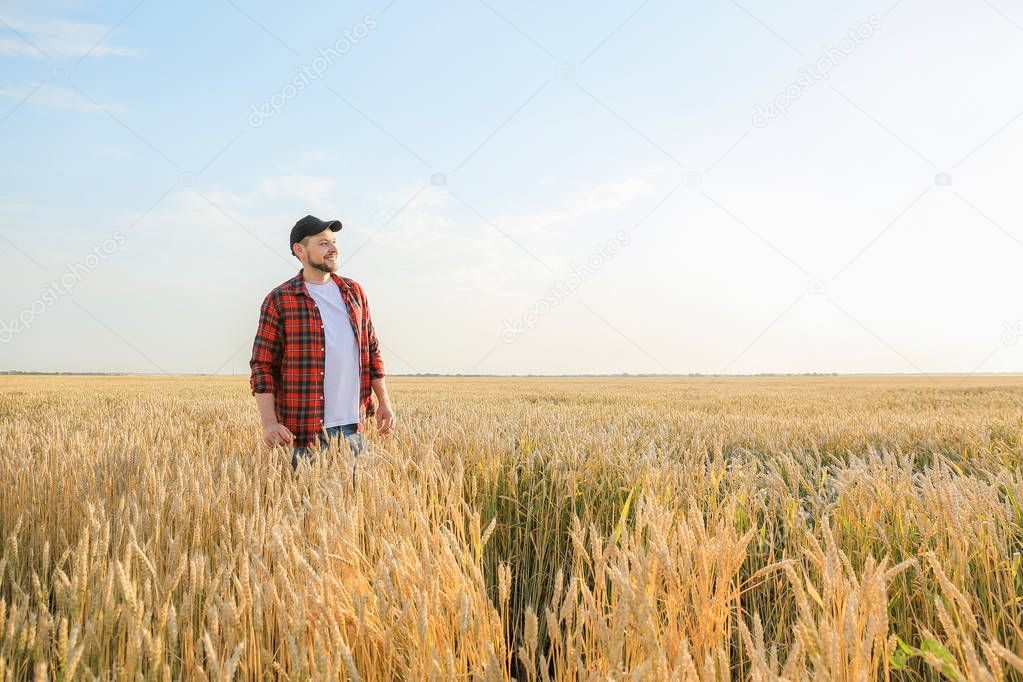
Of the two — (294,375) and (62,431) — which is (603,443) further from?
(62,431)

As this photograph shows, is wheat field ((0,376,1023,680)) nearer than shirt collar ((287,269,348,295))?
Yes

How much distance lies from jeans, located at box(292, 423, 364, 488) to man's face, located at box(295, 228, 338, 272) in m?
1.09

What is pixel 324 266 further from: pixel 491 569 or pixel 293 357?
pixel 491 569

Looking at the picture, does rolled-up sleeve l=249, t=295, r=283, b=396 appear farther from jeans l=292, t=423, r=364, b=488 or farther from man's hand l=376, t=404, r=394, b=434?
man's hand l=376, t=404, r=394, b=434

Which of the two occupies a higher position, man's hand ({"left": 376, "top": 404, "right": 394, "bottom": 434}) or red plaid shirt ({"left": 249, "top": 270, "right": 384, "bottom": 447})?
red plaid shirt ({"left": 249, "top": 270, "right": 384, "bottom": 447})

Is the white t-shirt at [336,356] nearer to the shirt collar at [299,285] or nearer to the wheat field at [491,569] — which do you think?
the shirt collar at [299,285]

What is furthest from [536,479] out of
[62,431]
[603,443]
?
[62,431]

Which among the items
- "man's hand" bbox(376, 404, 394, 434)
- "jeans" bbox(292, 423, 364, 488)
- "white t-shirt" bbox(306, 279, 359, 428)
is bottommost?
"jeans" bbox(292, 423, 364, 488)

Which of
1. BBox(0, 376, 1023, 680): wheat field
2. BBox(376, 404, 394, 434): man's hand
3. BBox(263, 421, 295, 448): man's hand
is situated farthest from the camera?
BBox(376, 404, 394, 434): man's hand

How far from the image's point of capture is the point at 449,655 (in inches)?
52.0

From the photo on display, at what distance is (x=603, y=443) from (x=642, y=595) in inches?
120

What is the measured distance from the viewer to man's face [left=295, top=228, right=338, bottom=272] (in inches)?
165

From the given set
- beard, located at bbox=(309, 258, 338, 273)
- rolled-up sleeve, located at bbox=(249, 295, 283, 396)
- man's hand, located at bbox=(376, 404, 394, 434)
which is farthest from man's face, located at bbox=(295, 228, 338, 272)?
man's hand, located at bbox=(376, 404, 394, 434)

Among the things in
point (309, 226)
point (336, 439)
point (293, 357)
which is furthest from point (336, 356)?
point (309, 226)
